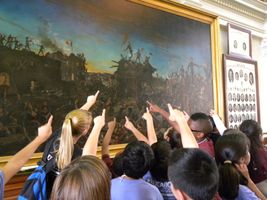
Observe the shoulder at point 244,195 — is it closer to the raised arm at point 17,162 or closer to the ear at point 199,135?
the ear at point 199,135

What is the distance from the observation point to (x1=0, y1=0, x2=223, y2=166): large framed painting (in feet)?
11.3

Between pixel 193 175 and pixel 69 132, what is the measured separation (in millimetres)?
1082

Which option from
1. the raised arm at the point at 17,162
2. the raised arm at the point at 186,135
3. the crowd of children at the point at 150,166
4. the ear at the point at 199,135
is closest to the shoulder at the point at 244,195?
the crowd of children at the point at 150,166

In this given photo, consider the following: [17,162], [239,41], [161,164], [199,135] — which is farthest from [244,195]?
[239,41]

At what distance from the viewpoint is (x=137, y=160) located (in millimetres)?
2326

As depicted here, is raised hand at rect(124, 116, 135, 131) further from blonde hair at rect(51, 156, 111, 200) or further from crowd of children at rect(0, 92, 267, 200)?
blonde hair at rect(51, 156, 111, 200)

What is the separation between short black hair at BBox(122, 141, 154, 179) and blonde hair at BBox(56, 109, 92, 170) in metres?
0.41

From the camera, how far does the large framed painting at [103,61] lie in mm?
3455

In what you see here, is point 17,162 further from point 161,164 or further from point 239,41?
point 239,41

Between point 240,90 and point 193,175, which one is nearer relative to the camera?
point 193,175

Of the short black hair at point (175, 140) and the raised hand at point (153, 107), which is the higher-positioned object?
the raised hand at point (153, 107)

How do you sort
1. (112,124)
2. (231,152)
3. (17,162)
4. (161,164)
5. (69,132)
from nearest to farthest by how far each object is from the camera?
1. (17,162)
2. (69,132)
3. (161,164)
4. (231,152)
5. (112,124)

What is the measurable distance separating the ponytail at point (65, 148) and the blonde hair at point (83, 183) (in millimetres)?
851

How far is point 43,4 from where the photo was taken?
375 cm
